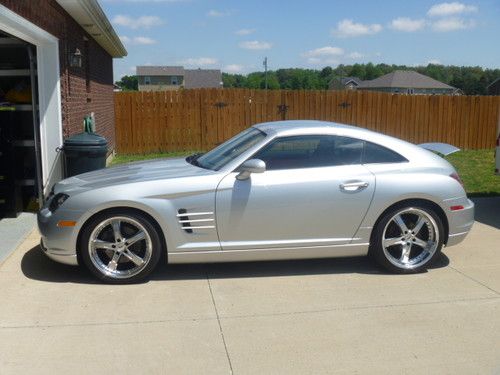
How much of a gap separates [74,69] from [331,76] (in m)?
109

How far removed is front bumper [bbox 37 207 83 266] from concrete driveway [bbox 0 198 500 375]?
26 cm

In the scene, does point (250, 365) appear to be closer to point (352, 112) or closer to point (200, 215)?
point (200, 215)

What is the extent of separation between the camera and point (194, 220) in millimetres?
5242

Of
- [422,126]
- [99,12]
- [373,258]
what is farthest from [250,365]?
[422,126]

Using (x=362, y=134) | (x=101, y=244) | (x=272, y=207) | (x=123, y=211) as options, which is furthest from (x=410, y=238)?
(x=101, y=244)

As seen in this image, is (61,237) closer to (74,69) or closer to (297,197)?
(297,197)

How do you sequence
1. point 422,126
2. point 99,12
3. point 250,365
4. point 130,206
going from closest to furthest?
point 250,365 → point 130,206 → point 99,12 → point 422,126

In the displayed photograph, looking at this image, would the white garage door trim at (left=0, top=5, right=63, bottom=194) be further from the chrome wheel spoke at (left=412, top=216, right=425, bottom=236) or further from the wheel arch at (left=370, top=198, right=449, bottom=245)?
the chrome wheel spoke at (left=412, top=216, right=425, bottom=236)

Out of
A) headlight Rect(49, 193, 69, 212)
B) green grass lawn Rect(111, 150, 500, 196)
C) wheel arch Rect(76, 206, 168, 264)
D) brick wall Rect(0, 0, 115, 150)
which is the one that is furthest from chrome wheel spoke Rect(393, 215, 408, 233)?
green grass lawn Rect(111, 150, 500, 196)

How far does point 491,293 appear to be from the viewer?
5.14 meters

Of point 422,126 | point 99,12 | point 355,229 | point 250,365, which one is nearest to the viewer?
point 250,365

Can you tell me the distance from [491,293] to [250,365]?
259 centimetres

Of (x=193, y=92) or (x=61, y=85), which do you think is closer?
(x=61, y=85)

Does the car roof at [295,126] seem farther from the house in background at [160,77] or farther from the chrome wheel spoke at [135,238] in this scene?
the house in background at [160,77]
